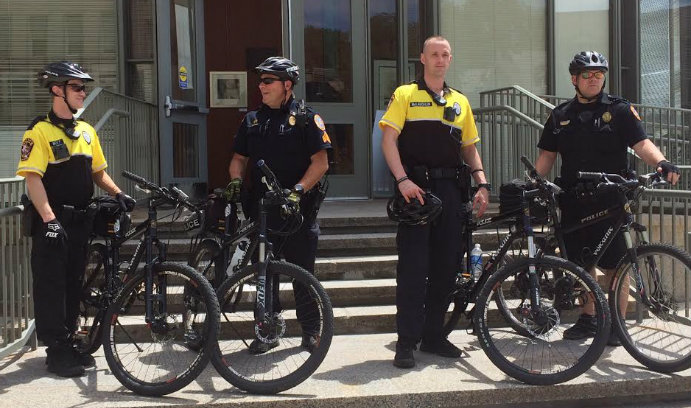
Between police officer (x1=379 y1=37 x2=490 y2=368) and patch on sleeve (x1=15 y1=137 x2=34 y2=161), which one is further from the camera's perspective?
police officer (x1=379 y1=37 x2=490 y2=368)

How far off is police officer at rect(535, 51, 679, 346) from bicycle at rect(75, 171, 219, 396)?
2258 millimetres

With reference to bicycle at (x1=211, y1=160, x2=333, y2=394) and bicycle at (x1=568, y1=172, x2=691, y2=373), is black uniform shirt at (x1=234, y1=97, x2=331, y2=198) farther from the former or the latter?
bicycle at (x1=568, y1=172, x2=691, y2=373)

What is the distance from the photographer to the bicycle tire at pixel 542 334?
409 centimetres

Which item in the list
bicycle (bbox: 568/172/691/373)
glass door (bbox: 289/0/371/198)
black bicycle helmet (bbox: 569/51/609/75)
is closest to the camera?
bicycle (bbox: 568/172/691/373)

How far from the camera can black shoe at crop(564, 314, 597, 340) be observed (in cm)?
483

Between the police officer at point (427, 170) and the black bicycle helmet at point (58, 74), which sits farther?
the police officer at point (427, 170)

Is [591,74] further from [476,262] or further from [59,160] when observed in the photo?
[59,160]

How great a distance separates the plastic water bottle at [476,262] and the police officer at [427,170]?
0.14 meters

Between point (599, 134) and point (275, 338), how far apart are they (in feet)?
7.56

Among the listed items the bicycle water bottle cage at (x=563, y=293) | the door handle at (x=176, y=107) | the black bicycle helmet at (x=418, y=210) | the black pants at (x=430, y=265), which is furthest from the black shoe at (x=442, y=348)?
the door handle at (x=176, y=107)

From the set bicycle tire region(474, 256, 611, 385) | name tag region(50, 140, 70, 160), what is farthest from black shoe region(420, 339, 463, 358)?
name tag region(50, 140, 70, 160)

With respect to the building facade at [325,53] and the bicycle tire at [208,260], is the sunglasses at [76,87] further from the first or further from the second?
the building facade at [325,53]

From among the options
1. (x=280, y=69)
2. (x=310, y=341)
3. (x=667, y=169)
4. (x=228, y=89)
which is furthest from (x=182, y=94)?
(x=667, y=169)

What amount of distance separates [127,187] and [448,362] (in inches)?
148
